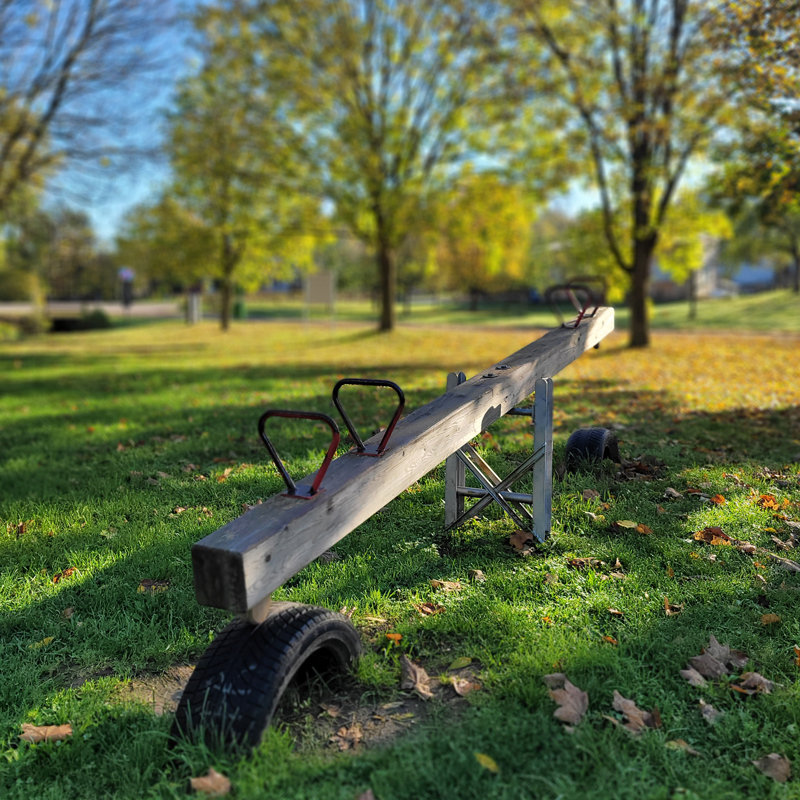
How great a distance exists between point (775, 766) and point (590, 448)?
3.05m

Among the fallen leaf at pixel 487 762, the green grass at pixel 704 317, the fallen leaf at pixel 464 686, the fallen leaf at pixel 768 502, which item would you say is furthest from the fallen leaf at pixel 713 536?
the green grass at pixel 704 317

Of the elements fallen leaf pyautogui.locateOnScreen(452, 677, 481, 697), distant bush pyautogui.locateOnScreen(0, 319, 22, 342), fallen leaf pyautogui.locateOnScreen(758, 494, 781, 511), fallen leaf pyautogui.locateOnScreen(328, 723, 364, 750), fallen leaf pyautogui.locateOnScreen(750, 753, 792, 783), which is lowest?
fallen leaf pyautogui.locateOnScreen(750, 753, 792, 783)

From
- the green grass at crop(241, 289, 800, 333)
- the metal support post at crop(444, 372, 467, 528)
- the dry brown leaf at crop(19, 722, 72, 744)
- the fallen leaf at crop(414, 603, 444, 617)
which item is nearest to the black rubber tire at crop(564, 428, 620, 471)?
the metal support post at crop(444, 372, 467, 528)

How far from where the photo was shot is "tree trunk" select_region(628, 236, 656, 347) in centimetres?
1686

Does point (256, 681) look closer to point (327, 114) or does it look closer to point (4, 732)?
point (4, 732)

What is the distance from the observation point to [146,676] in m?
2.95

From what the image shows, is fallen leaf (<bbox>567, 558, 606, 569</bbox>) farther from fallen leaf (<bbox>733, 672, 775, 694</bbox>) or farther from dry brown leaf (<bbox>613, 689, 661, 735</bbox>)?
dry brown leaf (<bbox>613, 689, 661, 735</bbox>)

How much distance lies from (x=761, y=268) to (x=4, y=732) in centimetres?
9356

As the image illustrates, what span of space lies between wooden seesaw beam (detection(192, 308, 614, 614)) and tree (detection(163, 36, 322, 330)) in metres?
17.4

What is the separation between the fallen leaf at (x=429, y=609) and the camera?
3.28 meters

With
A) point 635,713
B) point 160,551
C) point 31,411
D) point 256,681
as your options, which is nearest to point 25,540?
point 160,551

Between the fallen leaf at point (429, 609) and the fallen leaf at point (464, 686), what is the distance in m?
0.52

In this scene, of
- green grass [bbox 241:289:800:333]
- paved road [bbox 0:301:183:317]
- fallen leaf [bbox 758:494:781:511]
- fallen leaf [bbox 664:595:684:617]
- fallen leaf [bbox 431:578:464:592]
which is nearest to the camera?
fallen leaf [bbox 664:595:684:617]

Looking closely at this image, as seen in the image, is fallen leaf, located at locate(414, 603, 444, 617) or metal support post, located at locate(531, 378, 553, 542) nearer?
fallen leaf, located at locate(414, 603, 444, 617)
